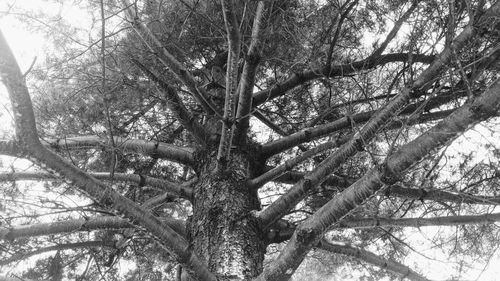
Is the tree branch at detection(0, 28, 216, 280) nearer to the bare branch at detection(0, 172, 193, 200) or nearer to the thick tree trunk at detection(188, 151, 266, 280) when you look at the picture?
the thick tree trunk at detection(188, 151, 266, 280)

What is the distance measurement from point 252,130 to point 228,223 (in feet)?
6.09

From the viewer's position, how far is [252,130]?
4.23m

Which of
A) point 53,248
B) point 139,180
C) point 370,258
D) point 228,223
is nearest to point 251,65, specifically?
point 228,223

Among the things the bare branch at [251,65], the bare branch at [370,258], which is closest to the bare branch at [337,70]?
the bare branch at [251,65]

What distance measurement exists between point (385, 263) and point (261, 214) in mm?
1154

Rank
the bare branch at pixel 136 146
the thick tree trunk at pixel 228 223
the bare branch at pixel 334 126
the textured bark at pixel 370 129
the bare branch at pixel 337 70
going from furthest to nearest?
the bare branch at pixel 337 70 < the bare branch at pixel 136 146 < the bare branch at pixel 334 126 < the thick tree trunk at pixel 228 223 < the textured bark at pixel 370 129

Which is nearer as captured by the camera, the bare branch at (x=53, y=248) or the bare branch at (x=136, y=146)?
the bare branch at (x=53, y=248)

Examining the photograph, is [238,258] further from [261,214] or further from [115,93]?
[115,93]

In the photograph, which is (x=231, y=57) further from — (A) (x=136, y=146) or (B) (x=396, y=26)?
(B) (x=396, y=26)

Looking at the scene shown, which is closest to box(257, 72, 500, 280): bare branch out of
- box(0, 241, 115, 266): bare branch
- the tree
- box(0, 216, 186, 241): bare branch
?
the tree

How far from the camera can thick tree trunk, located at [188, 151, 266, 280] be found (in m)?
2.27

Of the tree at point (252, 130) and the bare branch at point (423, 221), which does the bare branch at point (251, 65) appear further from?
the bare branch at point (423, 221)

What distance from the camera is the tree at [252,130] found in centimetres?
183

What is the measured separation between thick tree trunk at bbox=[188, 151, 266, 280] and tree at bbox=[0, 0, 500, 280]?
10 mm
